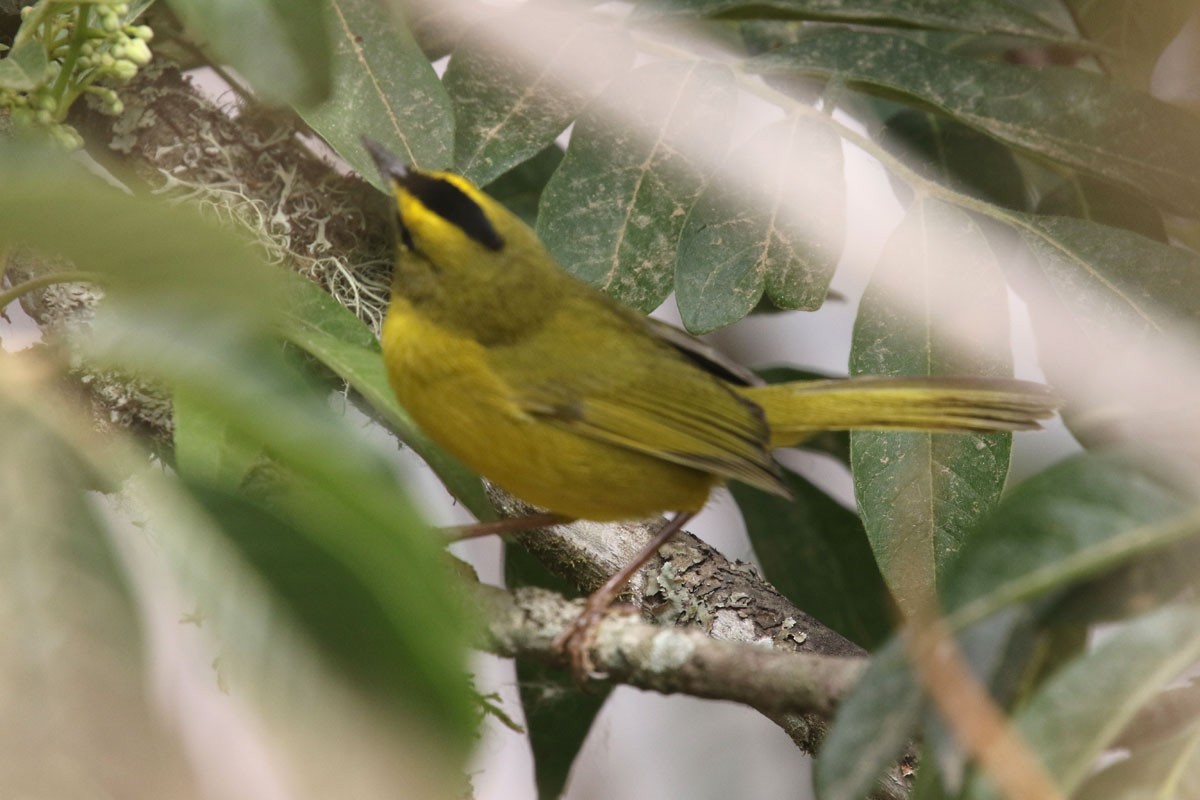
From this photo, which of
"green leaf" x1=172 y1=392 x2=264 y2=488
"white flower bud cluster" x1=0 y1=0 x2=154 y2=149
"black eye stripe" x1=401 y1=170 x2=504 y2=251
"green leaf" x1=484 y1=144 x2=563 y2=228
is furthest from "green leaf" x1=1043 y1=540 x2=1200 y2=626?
"green leaf" x1=484 y1=144 x2=563 y2=228

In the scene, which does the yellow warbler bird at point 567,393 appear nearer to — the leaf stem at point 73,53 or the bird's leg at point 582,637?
the bird's leg at point 582,637

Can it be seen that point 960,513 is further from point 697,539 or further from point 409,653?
point 409,653

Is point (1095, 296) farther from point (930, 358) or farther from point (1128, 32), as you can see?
point (1128, 32)

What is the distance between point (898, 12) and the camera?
2.96m

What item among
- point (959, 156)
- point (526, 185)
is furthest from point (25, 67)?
point (959, 156)

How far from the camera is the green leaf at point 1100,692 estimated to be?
124cm

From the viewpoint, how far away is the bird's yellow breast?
7.60 feet

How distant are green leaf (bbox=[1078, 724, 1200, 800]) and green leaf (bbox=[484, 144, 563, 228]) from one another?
2.39m

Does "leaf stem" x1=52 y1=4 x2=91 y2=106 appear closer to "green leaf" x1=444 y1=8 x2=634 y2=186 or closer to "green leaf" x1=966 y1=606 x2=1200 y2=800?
"green leaf" x1=444 y1=8 x2=634 y2=186

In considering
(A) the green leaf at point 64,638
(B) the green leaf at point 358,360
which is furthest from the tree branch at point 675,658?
(A) the green leaf at point 64,638

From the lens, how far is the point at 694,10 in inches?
116

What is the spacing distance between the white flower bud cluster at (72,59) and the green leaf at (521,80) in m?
0.72

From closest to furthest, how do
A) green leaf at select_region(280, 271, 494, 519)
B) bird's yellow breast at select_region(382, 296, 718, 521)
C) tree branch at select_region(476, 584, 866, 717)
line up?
tree branch at select_region(476, 584, 866, 717) → green leaf at select_region(280, 271, 494, 519) → bird's yellow breast at select_region(382, 296, 718, 521)

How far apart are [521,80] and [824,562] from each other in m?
1.52
